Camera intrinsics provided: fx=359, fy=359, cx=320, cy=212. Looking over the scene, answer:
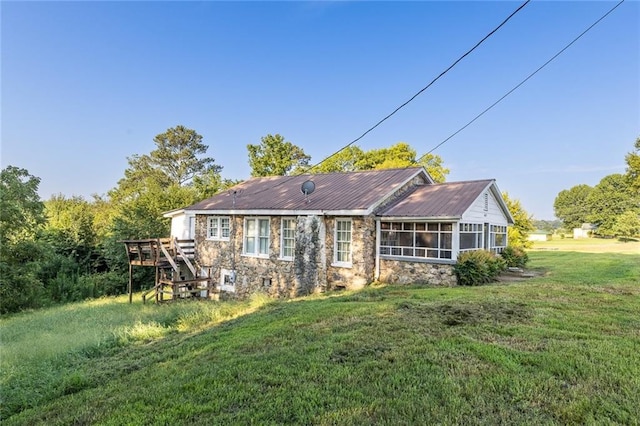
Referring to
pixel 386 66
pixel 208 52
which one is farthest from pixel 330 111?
pixel 208 52

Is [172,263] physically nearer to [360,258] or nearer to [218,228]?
[218,228]

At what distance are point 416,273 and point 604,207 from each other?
63.3 metres

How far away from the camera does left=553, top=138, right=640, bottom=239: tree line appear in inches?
1767

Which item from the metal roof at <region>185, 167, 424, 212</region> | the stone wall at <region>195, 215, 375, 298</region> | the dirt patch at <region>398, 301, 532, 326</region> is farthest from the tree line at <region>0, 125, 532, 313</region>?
the dirt patch at <region>398, 301, 532, 326</region>

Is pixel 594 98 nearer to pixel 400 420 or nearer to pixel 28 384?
pixel 400 420

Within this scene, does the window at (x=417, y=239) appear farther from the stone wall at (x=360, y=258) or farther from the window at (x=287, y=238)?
the window at (x=287, y=238)

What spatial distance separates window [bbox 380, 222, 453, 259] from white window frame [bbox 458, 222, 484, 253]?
558mm

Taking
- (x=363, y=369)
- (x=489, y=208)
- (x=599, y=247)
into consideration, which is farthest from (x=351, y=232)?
(x=599, y=247)

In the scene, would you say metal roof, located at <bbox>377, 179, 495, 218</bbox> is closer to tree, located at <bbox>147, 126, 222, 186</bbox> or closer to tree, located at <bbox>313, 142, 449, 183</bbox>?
tree, located at <bbox>313, 142, 449, 183</bbox>

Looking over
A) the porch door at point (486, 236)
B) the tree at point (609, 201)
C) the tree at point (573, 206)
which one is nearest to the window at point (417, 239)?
the porch door at point (486, 236)

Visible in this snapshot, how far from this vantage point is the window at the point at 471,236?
13.5 meters

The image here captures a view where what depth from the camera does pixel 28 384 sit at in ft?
17.5

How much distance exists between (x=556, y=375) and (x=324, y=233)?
36.3ft

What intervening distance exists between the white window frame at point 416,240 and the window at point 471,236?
74cm
